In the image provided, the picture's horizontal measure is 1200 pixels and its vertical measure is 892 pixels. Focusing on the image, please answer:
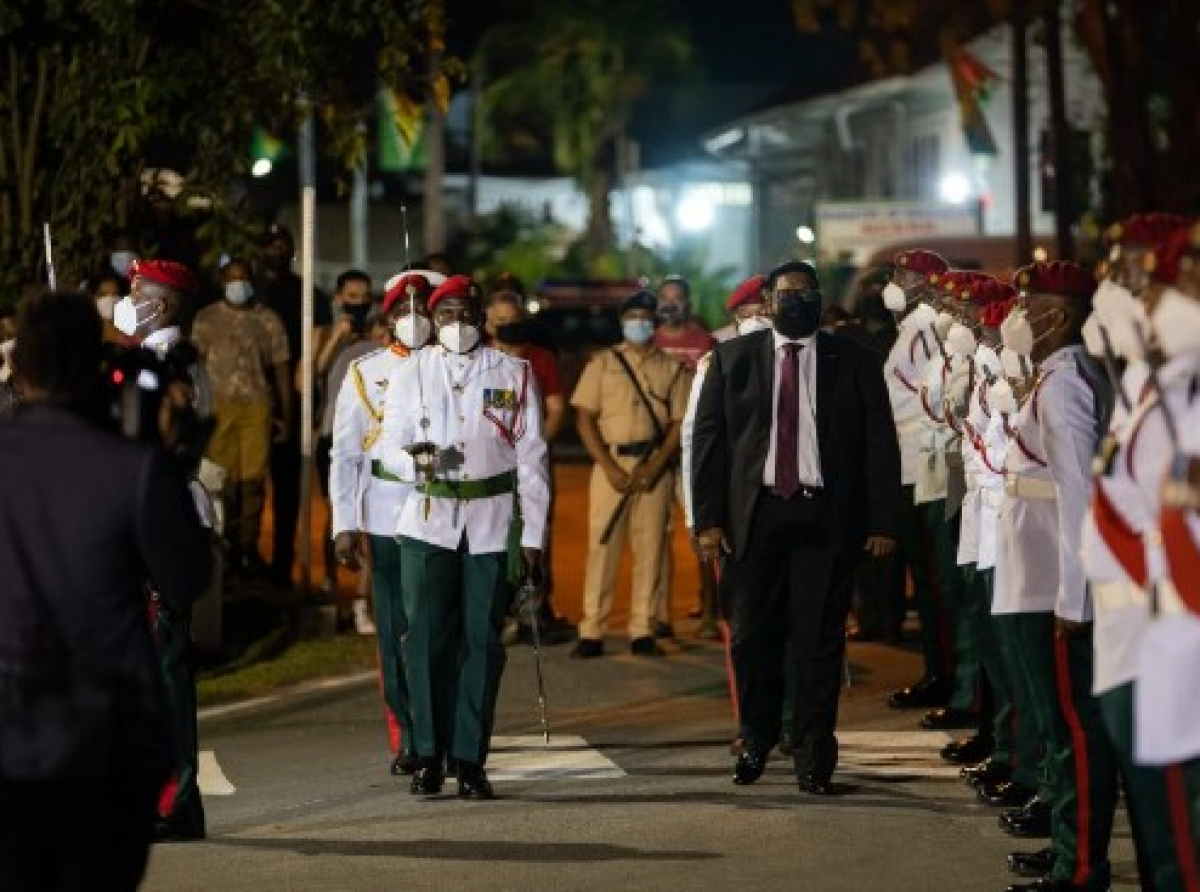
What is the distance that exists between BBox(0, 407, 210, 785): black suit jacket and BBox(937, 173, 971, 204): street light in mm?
39508

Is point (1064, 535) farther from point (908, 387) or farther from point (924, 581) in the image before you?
point (924, 581)

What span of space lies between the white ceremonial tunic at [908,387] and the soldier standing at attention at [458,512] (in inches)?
107

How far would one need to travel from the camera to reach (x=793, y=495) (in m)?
11.6

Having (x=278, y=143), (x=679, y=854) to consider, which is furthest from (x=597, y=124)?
(x=679, y=854)

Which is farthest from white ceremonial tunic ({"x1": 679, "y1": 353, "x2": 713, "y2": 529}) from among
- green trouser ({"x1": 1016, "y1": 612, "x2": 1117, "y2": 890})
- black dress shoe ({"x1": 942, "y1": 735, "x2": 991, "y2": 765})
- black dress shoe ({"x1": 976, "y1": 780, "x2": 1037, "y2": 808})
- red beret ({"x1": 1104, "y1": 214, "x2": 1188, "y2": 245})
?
red beret ({"x1": 1104, "y1": 214, "x2": 1188, "y2": 245})

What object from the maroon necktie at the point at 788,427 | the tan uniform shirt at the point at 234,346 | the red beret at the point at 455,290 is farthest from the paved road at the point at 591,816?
the tan uniform shirt at the point at 234,346

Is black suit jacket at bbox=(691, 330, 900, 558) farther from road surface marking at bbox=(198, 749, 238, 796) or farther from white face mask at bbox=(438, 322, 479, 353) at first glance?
road surface marking at bbox=(198, 749, 238, 796)

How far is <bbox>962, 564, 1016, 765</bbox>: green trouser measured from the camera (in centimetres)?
1159

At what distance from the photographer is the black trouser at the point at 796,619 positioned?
11547 mm

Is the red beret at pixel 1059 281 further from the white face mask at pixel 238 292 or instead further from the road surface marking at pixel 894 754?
the white face mask at pixel 238 292

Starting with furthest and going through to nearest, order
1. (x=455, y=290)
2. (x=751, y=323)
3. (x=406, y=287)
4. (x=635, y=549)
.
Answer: (x=635, y=549), (x=751, y=323), (x=406, y=287), (x=455, y=290)

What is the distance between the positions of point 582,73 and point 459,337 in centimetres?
5776

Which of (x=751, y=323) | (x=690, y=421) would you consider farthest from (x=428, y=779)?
(x=751, y=323)

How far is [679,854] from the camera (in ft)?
33.5
